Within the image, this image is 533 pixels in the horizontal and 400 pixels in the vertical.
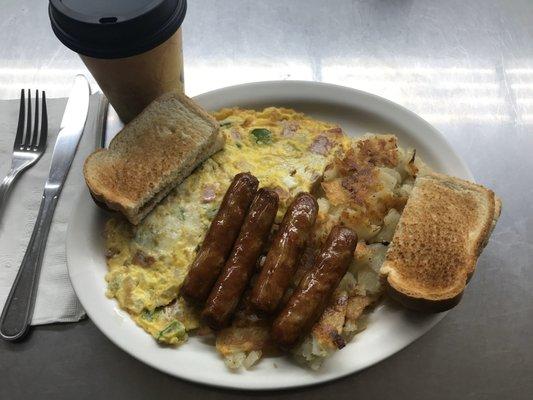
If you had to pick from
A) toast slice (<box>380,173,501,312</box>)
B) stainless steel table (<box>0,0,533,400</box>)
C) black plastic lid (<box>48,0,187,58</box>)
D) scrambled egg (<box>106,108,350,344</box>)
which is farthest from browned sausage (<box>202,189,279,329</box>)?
black plastic lid (<box>48,0,187,58</box>)

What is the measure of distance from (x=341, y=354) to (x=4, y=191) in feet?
5.91

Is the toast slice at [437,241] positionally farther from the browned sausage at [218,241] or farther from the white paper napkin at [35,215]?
the white paper napkin at [35,215]

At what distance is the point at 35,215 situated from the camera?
2.59 m

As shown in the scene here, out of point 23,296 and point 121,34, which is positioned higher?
point 121,34

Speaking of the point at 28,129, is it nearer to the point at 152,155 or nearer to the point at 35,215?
the point at 35,215

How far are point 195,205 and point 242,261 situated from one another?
0.43m

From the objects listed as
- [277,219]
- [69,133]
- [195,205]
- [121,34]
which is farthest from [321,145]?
[69,133]

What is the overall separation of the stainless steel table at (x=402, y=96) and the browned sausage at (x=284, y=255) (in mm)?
460

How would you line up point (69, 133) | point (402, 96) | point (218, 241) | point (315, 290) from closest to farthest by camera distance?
point (315, 290) → point (218, 241) → point (69, 133) → point (402, 96)

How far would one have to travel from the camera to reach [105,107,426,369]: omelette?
2.14 metres

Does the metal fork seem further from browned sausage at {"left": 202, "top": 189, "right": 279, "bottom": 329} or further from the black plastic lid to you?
browned sausage at {"left": 202, "top": 189, "right": 279, "bottom": 329}

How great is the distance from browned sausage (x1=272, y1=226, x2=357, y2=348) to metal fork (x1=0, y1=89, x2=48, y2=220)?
157 centimetres

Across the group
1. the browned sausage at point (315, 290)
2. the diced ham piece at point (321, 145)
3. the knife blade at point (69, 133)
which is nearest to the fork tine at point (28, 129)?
the knife blade at point (69, 133)

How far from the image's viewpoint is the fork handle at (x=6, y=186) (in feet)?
8.48
